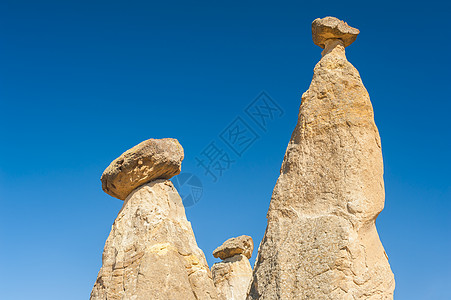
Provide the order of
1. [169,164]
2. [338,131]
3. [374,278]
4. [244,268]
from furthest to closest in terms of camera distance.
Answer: [244,268]
[169,164]
[338,131]
[374,278]

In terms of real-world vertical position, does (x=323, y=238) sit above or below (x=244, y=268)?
below

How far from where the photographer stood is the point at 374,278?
321 inches

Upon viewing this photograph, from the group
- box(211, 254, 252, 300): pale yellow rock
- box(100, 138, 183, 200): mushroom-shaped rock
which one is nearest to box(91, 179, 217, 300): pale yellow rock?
box(100, 138, 183, 200): mushroom-shaped rock

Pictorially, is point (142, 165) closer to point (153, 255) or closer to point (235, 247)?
point (153, 255)

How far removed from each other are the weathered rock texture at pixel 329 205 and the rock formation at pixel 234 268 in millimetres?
10506

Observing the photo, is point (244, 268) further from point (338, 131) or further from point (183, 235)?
point (338, 131)

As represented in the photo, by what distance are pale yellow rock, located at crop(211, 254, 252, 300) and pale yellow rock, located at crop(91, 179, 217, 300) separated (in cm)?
705

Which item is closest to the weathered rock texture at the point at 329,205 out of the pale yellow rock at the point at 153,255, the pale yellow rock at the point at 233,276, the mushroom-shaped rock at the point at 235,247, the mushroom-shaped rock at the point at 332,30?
the mushroom-shaped rock at the point at 332,30

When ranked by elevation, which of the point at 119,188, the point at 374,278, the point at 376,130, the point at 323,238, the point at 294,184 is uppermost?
the point at 119,188

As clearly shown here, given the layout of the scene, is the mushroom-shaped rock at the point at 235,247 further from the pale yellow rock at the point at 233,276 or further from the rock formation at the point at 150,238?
the rock formation at the point at 150,238

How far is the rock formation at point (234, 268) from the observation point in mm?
19167

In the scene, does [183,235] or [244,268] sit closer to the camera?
[183,235]

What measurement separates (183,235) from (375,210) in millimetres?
4831

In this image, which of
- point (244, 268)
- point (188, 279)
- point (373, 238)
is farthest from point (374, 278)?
point (244, 268)
